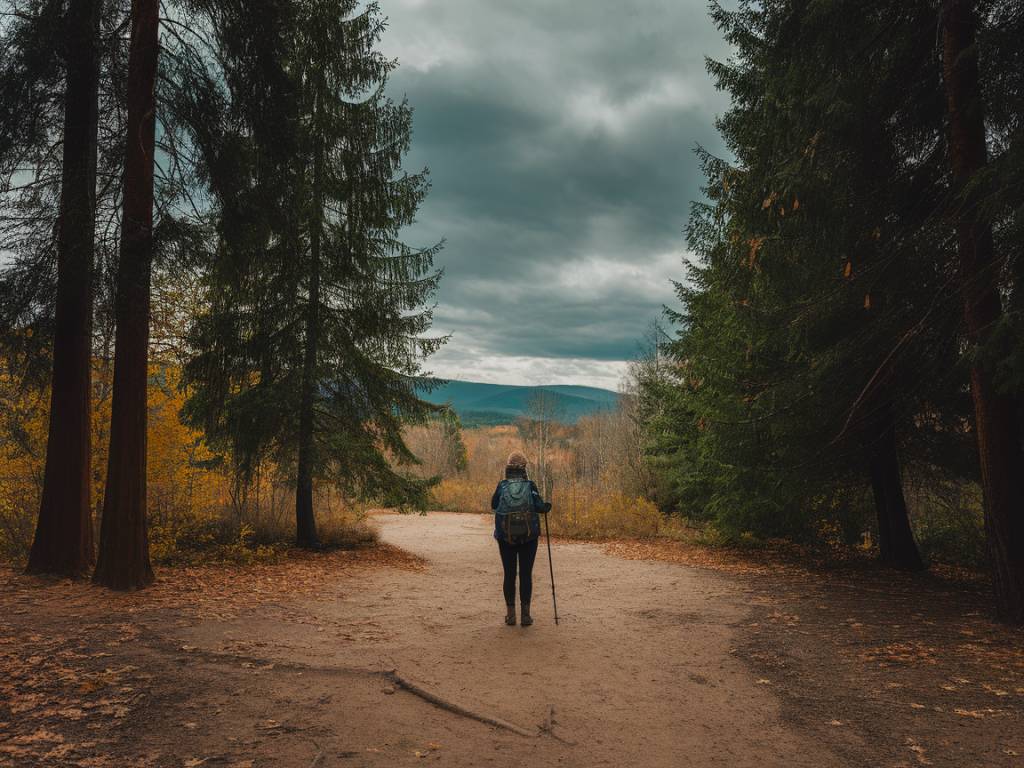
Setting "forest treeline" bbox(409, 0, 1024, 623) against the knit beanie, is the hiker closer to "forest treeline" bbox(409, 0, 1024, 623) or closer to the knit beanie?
the knit beanie

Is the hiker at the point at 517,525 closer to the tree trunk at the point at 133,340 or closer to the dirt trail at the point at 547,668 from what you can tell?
the dirt trail at the point at 547,668

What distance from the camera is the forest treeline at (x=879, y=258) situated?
23.9 ft

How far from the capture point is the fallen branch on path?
463 centimetres

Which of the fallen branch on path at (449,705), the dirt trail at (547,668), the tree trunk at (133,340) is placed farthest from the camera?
the tree trunk at (133,340)

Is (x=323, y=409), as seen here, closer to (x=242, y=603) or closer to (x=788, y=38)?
(x=242, y=603)

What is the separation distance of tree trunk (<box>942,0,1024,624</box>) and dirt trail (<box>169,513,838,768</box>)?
316cm

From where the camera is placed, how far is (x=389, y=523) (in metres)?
25.1

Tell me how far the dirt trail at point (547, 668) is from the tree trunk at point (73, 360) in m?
3.51

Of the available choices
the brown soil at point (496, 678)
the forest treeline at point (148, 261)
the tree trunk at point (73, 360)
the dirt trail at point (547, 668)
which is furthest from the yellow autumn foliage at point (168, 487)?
the dirt trail at point (547, 668)

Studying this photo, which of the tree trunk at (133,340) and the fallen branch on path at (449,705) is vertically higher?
the tree trunk at (133,340)

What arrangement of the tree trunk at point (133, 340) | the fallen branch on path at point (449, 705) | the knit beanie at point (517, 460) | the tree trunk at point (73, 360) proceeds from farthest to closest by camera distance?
the tree trunk at point (73, 360), the tree trunk at point (133, 340), the knit beanie at point (517, 460), the fallen branch on path at point (449, 705)

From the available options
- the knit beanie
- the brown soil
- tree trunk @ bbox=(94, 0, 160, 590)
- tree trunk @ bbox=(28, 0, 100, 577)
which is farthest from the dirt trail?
tree trunk @ bbox=(28, 0, 100, 577)

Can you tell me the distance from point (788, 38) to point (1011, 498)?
22.0 feet

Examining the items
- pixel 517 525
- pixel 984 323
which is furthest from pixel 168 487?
pixel 984 323
